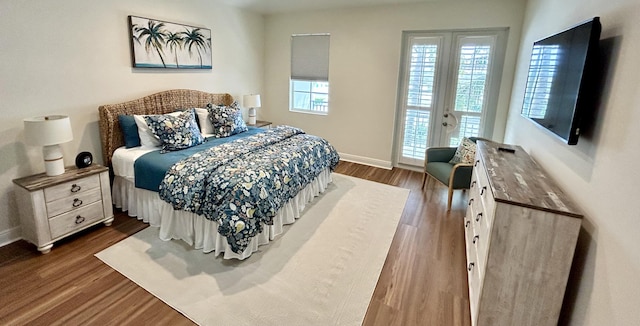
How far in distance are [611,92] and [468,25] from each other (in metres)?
3.02

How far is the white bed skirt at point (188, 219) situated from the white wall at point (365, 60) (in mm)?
1888

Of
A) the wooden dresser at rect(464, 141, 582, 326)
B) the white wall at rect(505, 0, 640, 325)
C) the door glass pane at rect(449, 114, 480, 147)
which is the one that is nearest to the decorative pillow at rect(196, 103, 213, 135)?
the wooden dresser at rect(464, 141, 582, 326)

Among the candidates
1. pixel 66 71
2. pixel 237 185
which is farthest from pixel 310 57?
pixel 237 185

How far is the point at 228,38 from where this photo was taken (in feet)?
15.8

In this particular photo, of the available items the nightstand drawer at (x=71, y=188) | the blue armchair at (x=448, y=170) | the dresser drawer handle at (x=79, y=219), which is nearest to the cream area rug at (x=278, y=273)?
the dresser drawer handle at (x=79, y=219)

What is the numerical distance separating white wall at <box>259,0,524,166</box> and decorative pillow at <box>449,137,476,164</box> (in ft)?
2.96

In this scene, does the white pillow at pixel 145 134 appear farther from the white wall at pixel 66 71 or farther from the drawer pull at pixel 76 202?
the drawer pull at pixel 76 202

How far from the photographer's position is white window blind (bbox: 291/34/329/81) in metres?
5.14

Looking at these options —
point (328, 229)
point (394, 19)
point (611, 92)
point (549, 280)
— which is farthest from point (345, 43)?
point (549, 280)

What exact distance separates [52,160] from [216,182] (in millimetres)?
1459

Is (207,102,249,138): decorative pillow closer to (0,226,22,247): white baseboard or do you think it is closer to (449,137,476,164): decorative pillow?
(0,226,22,247): white baseboard

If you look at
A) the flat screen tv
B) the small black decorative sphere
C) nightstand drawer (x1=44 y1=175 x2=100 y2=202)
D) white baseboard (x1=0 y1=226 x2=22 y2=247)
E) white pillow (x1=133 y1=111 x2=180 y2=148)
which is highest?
the flat screen tv

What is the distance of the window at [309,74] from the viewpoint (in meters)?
5.18

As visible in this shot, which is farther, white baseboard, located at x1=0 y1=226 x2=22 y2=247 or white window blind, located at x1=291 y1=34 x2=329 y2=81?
white window blind, located at x1=291 y1=34 x2=329 y2=81
